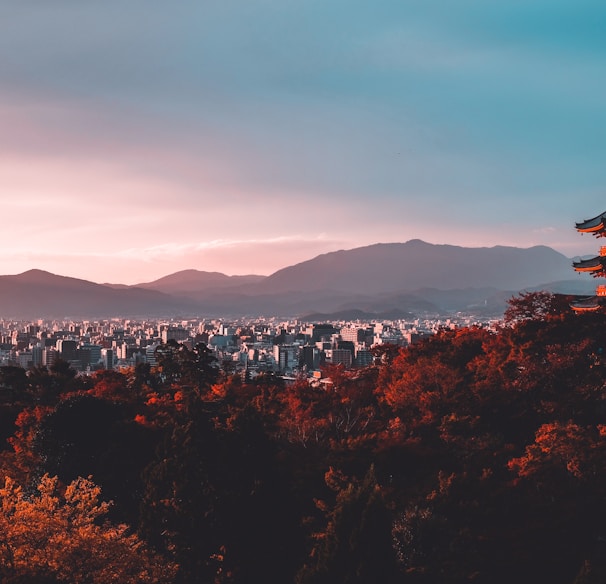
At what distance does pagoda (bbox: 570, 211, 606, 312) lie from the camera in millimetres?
21906

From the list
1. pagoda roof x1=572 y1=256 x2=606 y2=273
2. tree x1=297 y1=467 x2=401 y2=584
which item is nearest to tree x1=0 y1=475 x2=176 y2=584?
tree x1=297 y1=467 x2=401 y2=584

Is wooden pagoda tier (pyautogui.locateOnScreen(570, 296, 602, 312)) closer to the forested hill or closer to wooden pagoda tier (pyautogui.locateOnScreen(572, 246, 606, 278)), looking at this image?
wooden pagoda tier (pyautogui.locateOnScreen(572, 246, 606, 278))

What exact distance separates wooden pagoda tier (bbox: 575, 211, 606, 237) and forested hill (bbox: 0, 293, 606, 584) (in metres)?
2.81

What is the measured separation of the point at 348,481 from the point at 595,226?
11616 millimetres

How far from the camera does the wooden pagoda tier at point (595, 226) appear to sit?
21709 millimetres

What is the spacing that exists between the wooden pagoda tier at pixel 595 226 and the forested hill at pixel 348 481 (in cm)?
281

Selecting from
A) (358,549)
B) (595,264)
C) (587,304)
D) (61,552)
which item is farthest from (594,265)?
(61,552)

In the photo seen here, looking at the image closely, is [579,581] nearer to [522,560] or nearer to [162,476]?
[522,560]

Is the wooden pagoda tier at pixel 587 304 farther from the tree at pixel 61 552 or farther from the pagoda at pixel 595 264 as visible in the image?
the tree at pixel 61 552

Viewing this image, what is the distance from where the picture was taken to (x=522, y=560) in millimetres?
14133

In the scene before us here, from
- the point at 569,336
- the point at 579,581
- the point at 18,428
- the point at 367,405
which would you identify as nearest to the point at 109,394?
the point at 18,428

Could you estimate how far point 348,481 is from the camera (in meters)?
15.4

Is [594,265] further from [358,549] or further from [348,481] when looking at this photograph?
[358,549]

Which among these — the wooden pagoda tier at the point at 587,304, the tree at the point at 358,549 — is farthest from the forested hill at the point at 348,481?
the wooden pagoda tier at the point at 587,304
